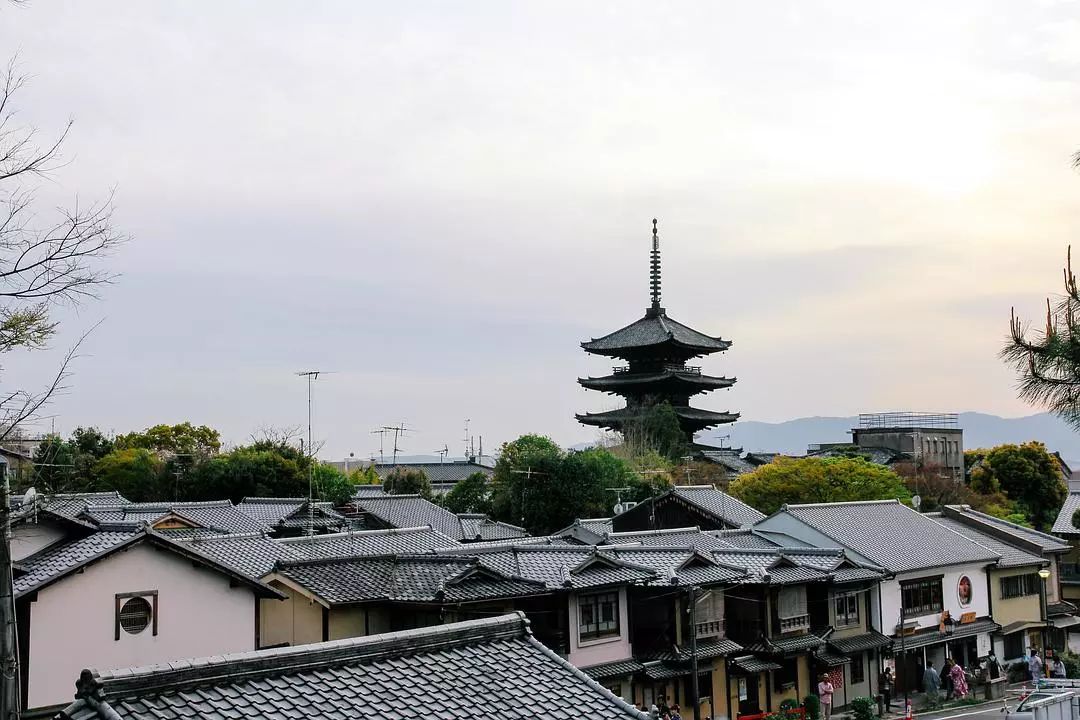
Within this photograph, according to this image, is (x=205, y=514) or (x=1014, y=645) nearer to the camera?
(x=1014, y=645)

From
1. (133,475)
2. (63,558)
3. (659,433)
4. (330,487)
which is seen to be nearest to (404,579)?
(63,558)

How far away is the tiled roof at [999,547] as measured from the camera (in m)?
47.8

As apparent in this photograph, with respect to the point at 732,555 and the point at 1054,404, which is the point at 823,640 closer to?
the point at 732,555

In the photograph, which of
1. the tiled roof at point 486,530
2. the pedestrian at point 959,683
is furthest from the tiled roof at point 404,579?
the tiled roof at point 486,530

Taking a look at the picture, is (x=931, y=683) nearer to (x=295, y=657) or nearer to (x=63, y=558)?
(x=63, y=558)

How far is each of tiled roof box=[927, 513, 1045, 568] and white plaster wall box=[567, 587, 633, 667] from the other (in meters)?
22.4

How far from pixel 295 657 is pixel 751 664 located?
91.6ft

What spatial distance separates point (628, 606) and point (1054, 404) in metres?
23.5

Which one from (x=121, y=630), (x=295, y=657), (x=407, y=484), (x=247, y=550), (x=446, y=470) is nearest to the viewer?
(x=295, y=657)

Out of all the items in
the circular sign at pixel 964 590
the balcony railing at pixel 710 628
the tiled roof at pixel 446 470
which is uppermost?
the tiled roof at pixel 446 470

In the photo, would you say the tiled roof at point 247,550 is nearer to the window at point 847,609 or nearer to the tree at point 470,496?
the window at point 847,609

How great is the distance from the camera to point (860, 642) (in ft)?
129

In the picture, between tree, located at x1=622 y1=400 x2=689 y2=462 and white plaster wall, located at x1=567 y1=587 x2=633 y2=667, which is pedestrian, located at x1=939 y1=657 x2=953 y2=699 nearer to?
white plaster wall, located at x1=567 y1=587 x2=633 y2=667

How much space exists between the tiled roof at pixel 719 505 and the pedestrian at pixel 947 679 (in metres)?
12.2
